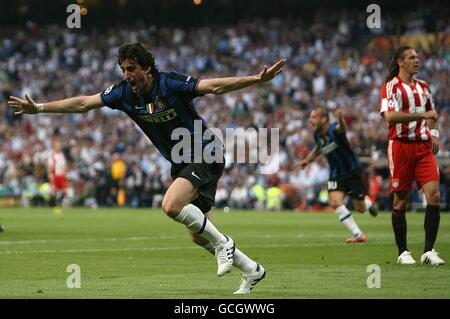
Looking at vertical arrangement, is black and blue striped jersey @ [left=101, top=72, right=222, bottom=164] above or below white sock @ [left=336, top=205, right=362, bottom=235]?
above

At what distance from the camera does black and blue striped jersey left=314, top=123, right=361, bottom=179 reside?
17.5 meters

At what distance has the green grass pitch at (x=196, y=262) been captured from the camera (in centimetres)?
932

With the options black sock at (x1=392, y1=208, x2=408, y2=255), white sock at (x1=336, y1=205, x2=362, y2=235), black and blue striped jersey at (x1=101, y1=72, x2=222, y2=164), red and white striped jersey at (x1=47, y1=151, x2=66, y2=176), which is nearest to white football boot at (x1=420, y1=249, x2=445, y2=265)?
black sock at (x1=392, y1=208, x2=408, y2=255)

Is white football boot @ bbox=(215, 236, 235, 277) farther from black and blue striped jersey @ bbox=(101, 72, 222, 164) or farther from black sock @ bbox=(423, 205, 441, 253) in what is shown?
black sock @ bbox=(423, 205, 441, 253)

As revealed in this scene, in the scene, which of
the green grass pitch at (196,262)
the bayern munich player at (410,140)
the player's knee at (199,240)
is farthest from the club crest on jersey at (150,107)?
the bayern munich player at (410,140)

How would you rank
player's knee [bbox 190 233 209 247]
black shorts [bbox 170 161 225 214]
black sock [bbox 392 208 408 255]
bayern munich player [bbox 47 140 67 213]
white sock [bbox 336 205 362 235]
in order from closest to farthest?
1. black shorts [bbox 170 161 225 214]
2. player's knee [bbox 190 233 209 247]
3. black sock [bbox 392 208 408 255]
4. white sock [bbox 336 205 362 235]
5. bayern munich player [bbox 47 140 67 213]

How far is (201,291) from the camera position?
30.7 ft

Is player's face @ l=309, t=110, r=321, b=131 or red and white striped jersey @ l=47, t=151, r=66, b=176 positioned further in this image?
red and white striped jersey @ l=47, t=151, r=66, b=176

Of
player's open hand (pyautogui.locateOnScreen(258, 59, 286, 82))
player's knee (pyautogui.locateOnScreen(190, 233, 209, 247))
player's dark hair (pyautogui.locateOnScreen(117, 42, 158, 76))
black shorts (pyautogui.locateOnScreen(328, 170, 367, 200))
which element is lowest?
black shorts (pyautogui.locateOnScreen(328, 170, 367, 200))

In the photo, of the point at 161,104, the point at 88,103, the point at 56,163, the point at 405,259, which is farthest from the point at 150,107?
the point at 56,163

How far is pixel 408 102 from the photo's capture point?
479 inches

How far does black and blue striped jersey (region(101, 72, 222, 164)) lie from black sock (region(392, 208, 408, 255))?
377 cm

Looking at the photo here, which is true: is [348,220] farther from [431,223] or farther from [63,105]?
[63,105]

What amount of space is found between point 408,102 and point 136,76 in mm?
4092
